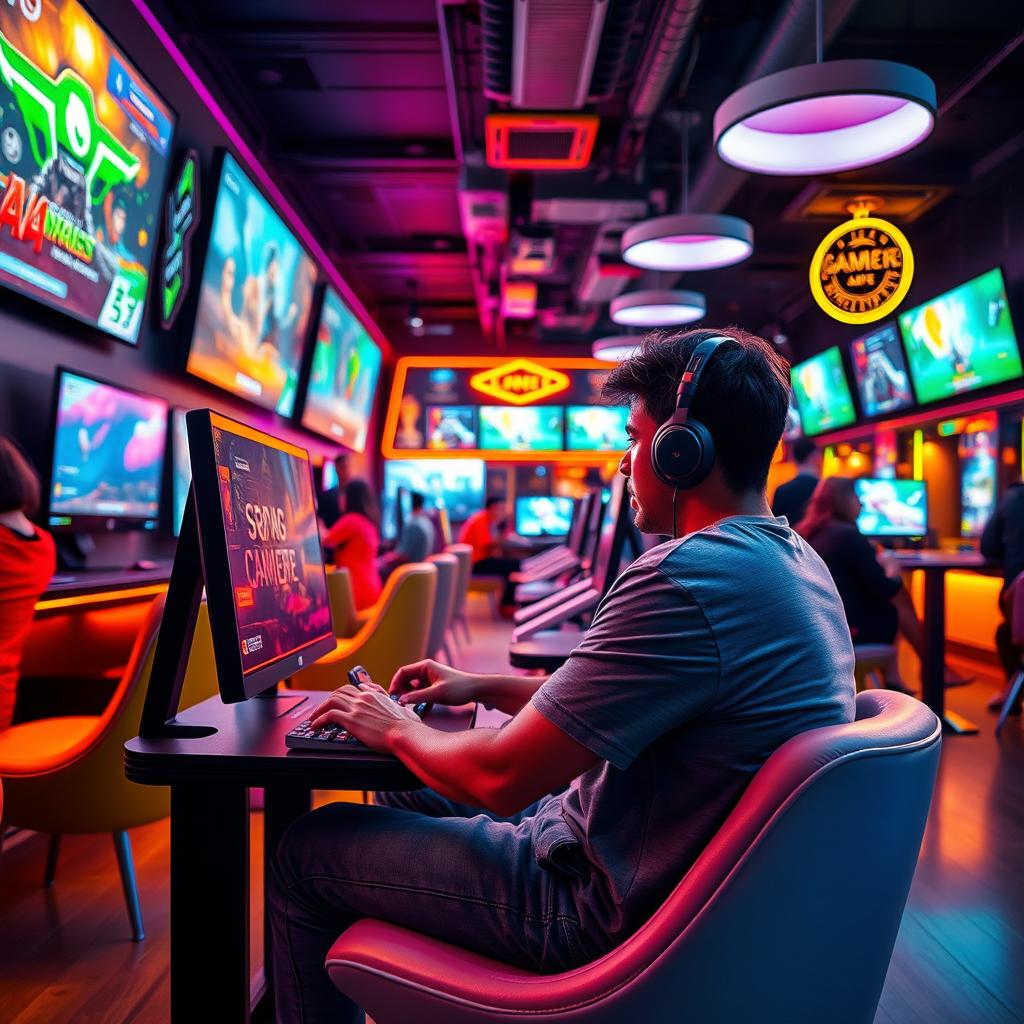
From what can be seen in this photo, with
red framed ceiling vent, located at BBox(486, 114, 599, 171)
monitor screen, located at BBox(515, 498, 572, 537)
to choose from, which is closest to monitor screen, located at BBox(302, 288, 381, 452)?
monitor screen, located at BBox(515, 498, 572, 537)

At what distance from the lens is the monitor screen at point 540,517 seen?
9.97 metres

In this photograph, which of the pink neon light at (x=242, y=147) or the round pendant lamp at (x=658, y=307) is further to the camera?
the round pendant lamp at (x=658, y=307)

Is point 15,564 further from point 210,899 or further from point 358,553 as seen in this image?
point 358,553

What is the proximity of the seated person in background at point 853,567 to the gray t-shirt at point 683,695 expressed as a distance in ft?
9.57

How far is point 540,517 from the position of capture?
9.96m

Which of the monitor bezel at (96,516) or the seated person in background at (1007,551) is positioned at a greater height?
the monitor bezel at (96,516)

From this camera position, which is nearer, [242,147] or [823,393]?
[242,147]

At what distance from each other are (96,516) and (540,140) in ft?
11.8

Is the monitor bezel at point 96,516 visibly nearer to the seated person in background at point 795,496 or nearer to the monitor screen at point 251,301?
the monitor screen at point 251,301

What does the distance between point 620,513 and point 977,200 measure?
227 inches

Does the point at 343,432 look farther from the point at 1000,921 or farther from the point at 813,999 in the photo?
the point at 813,999

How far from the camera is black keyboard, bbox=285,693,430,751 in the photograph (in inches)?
48.9

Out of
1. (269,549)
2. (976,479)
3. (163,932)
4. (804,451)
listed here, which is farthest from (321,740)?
(976,479)

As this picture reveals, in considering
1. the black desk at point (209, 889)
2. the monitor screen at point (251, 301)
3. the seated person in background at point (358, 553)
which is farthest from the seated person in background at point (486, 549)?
the black desk at point (209, 889)
